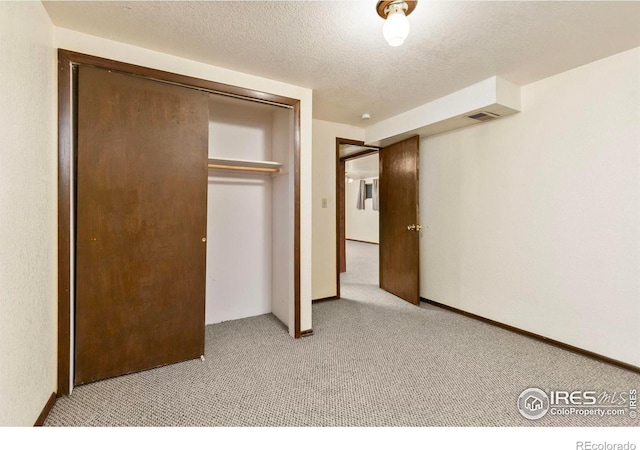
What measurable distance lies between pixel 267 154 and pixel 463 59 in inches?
78.1

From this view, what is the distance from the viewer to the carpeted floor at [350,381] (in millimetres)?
1619

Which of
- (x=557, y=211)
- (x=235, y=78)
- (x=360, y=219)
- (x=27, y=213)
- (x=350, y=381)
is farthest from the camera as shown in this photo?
(x=360, y=219)

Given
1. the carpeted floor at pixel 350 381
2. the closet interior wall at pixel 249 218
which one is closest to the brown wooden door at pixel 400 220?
the carpeted floor at pixel 350 381

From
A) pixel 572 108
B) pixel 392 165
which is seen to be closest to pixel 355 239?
pixel 392 165

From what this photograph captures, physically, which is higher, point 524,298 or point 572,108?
point 572,108

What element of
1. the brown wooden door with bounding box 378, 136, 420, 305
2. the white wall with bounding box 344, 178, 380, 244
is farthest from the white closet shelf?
the white wall with bounding box 344, 178, 380, 244

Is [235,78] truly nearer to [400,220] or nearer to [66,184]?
[66,184]

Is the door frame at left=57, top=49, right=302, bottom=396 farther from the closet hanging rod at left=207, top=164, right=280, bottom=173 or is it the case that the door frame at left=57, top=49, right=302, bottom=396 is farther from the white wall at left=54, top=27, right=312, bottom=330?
the closet hanging rod at left=207, top=164, right=280, bottom=173

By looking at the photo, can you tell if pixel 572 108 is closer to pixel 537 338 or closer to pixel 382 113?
pixel 382 113

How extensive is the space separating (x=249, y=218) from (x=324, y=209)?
1.05 m

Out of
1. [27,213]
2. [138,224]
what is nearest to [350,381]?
[138,224]

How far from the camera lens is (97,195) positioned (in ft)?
6.28

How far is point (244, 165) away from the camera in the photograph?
9.25 ft

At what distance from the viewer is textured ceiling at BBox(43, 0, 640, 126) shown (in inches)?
64.5
